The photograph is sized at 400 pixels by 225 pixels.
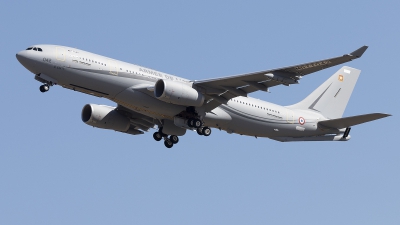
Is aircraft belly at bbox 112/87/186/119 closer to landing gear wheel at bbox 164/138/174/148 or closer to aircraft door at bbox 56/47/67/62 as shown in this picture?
aircraft door at bbox 56/47/67/62

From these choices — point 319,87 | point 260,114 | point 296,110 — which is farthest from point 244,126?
point 319,87

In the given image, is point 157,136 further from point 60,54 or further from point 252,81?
point 60,54

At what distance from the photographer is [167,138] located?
53750 millimetres

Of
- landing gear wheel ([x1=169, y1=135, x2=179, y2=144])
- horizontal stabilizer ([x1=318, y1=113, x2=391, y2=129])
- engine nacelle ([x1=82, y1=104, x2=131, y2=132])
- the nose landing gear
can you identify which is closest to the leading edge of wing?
the nose landing gear

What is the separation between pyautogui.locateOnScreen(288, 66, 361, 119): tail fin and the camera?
56.2 m

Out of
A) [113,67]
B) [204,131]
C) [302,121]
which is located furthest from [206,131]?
[113,67]

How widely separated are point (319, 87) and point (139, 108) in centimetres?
1606

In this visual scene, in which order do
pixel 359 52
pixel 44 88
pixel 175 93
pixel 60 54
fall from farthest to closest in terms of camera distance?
pixel 175 93, pixel 44 88, pixel 60 54, pixel 359 52

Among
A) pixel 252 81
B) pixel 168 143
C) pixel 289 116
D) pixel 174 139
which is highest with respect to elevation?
pixel 252 81

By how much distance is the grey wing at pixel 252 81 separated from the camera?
4484 cm

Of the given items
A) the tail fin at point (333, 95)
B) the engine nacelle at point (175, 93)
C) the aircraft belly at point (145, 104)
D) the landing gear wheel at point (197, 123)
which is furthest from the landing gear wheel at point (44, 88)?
the tail fin at point (333, 95)

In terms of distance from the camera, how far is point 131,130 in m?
54.3

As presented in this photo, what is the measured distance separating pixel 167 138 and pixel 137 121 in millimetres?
2396

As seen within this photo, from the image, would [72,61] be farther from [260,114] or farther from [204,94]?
[260,114]
